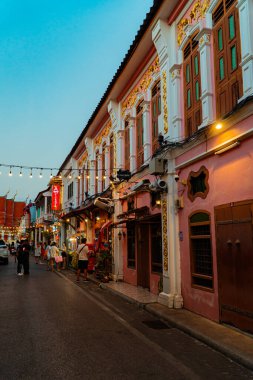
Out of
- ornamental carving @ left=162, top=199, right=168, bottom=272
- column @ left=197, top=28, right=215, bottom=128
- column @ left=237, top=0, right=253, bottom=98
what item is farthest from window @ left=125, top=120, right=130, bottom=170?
column @ left=237, top=0, right=253, bottom=98

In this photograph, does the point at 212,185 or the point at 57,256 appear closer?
the point at 212,185

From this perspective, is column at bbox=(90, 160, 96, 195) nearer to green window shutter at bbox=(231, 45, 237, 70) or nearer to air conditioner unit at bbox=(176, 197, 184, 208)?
air conditioner unit at bbox=(176, 197, 184, 208)

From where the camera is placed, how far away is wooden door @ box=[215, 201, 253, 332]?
22.5 feet

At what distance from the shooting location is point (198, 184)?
916 centimetres

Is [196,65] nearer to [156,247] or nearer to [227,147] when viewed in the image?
[227,147]

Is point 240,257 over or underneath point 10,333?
over

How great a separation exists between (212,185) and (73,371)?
195 inches

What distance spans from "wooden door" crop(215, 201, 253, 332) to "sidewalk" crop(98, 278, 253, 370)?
31 cm

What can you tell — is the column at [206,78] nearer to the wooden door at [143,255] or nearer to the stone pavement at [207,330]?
the stone pavement at [207,330]

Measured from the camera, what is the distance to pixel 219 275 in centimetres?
786

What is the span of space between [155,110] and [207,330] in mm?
7764

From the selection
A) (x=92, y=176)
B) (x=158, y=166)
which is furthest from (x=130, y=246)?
(x=92, y=176)

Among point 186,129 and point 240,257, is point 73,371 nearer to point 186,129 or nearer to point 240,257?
point 240,257

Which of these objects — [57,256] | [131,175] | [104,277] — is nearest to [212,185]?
[131,175]
